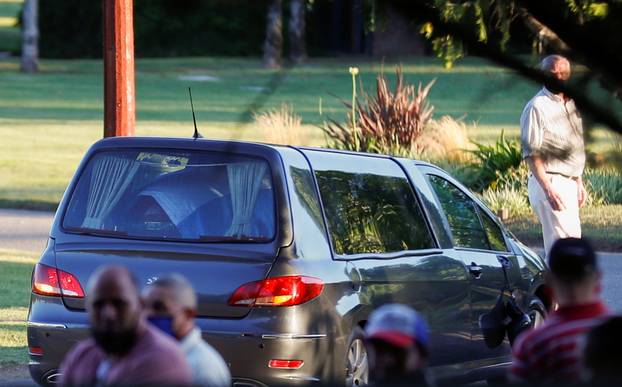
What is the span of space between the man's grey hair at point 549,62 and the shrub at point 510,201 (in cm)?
1376

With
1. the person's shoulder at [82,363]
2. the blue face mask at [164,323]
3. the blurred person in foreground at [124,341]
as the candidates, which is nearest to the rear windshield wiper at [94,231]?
the blue face mask at [164,323]

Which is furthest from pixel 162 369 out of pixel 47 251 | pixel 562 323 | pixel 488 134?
pixel 488 134

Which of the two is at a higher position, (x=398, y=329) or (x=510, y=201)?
(x=398, y=329)

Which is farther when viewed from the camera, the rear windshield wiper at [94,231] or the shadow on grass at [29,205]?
the shadow on grass at [29,205]

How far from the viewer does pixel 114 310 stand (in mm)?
4594

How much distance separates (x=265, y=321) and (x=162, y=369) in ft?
7.88

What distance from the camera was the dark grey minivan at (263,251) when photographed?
6.91 m

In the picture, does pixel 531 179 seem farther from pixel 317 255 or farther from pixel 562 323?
pixel 562 323

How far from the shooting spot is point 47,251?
7.44 m

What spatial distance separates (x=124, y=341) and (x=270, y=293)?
7.68 ft

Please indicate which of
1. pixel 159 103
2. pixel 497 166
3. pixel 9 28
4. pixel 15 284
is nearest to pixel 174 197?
pixel 15 284

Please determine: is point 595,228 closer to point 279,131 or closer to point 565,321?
point 279,131

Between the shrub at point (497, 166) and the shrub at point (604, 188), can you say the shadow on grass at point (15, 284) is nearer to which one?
the shrub at point (497, 166)

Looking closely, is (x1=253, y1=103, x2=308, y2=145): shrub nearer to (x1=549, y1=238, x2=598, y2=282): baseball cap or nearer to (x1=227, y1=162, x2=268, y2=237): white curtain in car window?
(x1=227, y1=162, x2=268, y2=237): white curtain in car window
